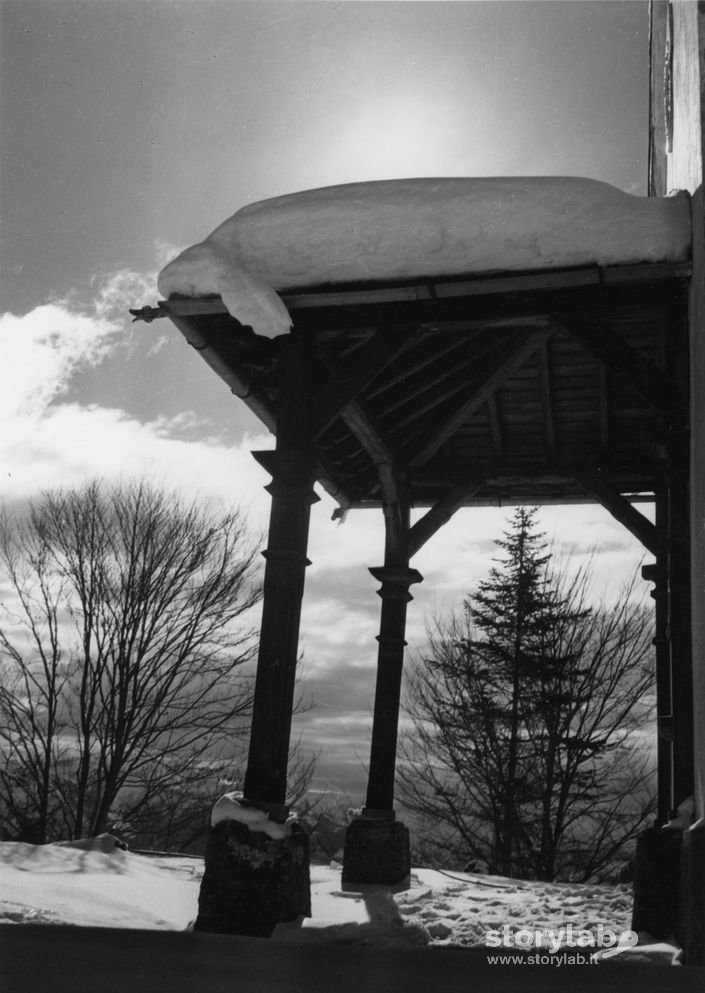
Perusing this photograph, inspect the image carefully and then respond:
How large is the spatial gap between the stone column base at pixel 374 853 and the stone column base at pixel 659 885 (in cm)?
275

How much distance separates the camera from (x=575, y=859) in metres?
17.1

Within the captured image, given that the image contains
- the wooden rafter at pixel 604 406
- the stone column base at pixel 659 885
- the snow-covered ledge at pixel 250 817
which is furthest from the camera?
the wooden rafter at pixel 604 406

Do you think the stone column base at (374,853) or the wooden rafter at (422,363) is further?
the stone column base at (374,853)

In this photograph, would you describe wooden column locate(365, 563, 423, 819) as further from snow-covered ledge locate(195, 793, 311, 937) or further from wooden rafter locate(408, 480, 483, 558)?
snow-covered ledge locate(195, 793, 311, 937)

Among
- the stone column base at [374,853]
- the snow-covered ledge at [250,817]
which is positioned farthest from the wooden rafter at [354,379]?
the stone column base at [374,853]

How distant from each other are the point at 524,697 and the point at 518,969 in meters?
14.9

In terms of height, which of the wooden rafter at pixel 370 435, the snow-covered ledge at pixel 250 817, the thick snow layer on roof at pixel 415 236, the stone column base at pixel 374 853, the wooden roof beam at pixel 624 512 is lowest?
the stone column base at pixel 374 853

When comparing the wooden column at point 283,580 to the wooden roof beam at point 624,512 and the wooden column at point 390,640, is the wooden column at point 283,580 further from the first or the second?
the wooden roof beam at point 624,512

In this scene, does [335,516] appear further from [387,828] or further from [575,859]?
[575,859]

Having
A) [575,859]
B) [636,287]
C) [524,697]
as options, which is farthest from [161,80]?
[575,859]

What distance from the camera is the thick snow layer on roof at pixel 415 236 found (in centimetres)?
479

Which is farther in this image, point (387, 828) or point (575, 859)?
point (575, 859)

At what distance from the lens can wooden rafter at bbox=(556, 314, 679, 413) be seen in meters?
5.21

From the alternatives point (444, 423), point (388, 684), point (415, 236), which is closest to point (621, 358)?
point (415, 236)
